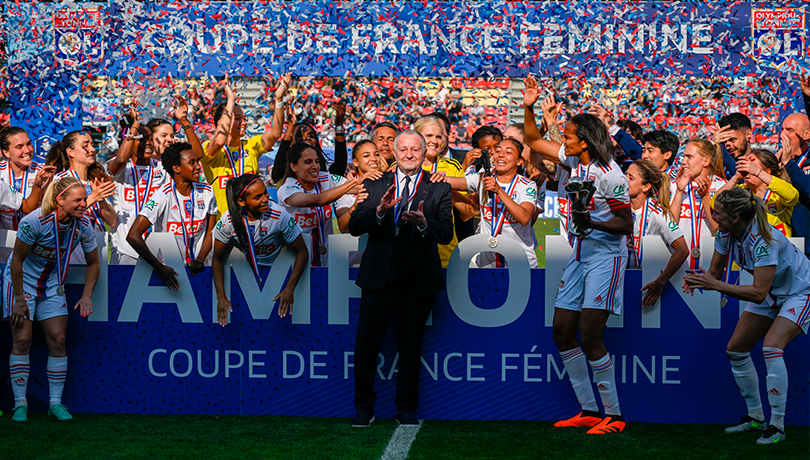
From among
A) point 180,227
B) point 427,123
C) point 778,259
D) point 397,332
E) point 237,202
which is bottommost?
point 397,332

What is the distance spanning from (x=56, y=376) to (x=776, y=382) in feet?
14.3

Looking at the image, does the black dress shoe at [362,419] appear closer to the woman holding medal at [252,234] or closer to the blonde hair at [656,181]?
the woman holding medal at [252,234]

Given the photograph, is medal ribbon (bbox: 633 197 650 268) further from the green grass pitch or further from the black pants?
the black pants

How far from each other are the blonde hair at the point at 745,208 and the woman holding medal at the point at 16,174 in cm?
479

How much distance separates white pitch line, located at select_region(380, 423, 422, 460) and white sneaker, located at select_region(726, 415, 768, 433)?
6.25ft

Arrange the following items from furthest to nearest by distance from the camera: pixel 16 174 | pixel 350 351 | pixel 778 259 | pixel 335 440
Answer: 1. pixel 16 174
2. pixel 350 351
3. pixel 335 440
4. pixel 778 259

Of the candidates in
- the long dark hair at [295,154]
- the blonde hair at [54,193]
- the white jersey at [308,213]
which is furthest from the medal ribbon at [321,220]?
the blonde hair at [54,193]

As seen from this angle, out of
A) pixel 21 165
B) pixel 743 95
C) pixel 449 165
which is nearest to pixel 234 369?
pixel 449 165

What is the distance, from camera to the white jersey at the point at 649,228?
548 centimetres

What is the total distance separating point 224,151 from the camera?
315 inches

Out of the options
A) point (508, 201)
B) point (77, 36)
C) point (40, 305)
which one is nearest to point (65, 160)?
point (40, 305)

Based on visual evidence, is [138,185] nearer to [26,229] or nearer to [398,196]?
[26,229]

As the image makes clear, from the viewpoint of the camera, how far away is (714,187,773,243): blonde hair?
15.5 feet

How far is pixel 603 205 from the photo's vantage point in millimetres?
5023
